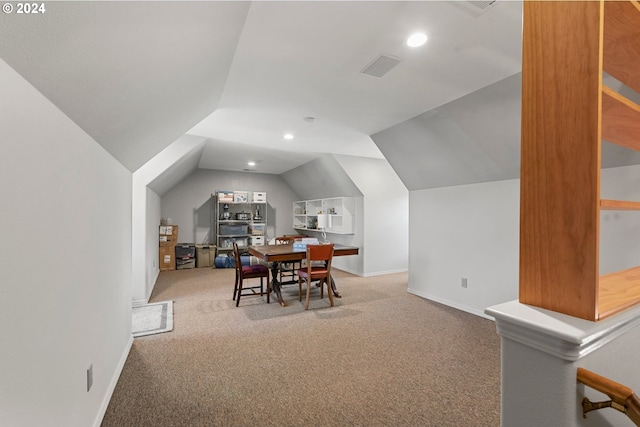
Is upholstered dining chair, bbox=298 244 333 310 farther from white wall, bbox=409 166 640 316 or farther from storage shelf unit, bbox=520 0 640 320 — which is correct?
storage shelf unit, bbox=520 0 640 320

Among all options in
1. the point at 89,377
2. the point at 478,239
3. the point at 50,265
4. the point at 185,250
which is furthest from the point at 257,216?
the point at 50,265

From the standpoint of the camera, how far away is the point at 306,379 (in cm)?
228

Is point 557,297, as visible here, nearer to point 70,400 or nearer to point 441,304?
point 70,400

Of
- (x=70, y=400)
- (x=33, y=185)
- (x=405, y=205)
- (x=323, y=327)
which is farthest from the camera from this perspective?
(x=405, y=205)

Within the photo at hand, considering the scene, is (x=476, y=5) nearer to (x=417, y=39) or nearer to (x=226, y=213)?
(x=417, y=39)

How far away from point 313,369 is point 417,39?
2.64 m

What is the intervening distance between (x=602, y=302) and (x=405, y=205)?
5.66m

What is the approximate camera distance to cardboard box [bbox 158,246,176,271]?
636cm

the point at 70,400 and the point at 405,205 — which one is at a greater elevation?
the point at 405,205

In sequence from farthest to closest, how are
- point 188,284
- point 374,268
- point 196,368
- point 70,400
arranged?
point 374,268 < point 188,284 < point 196,368 < point 70,400

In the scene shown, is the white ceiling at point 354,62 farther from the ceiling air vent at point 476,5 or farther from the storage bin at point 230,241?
the storage bin at point 230,241

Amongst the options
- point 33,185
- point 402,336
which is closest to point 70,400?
point 33,185

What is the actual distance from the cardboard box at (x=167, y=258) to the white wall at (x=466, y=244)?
16.9 ft

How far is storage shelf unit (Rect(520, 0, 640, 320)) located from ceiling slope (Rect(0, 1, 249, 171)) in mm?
1373
